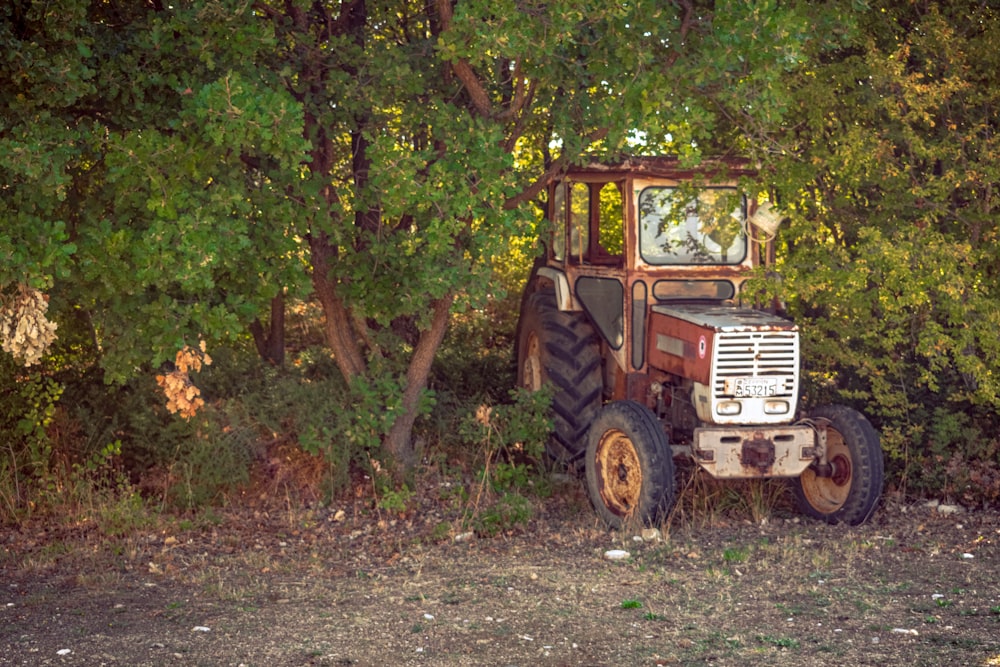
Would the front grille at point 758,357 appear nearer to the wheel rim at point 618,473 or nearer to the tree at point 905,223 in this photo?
the tree at point 905,223

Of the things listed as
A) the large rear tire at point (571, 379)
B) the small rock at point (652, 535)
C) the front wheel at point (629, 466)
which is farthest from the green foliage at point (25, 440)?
the small rock at point (652, 535)

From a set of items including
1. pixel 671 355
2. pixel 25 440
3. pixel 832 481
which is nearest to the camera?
pixel 832 481

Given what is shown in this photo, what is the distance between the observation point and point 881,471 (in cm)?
801

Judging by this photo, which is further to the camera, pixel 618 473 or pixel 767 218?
pixel 767 218

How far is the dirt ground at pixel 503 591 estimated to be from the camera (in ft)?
18.4

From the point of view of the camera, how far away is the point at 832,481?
831 cm

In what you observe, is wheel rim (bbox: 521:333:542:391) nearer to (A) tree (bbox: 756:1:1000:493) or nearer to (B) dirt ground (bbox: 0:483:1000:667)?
(B) dirt ground (bbox: 0:483:1000:667)

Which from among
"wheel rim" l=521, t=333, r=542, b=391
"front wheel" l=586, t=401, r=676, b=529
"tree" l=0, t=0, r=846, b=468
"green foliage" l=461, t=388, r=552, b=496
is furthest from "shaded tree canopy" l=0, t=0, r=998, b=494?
"front wheel" l=586, t=401, r=676, b=529

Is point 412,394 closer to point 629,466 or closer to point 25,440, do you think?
point 629,466

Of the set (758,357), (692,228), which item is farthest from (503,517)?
(692,228)

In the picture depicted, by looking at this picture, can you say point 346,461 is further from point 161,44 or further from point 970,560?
point 970,560

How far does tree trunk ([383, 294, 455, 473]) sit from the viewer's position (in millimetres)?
9195

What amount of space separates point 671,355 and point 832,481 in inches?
54.5

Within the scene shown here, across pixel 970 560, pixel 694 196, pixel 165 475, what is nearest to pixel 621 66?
pixel 694 196
